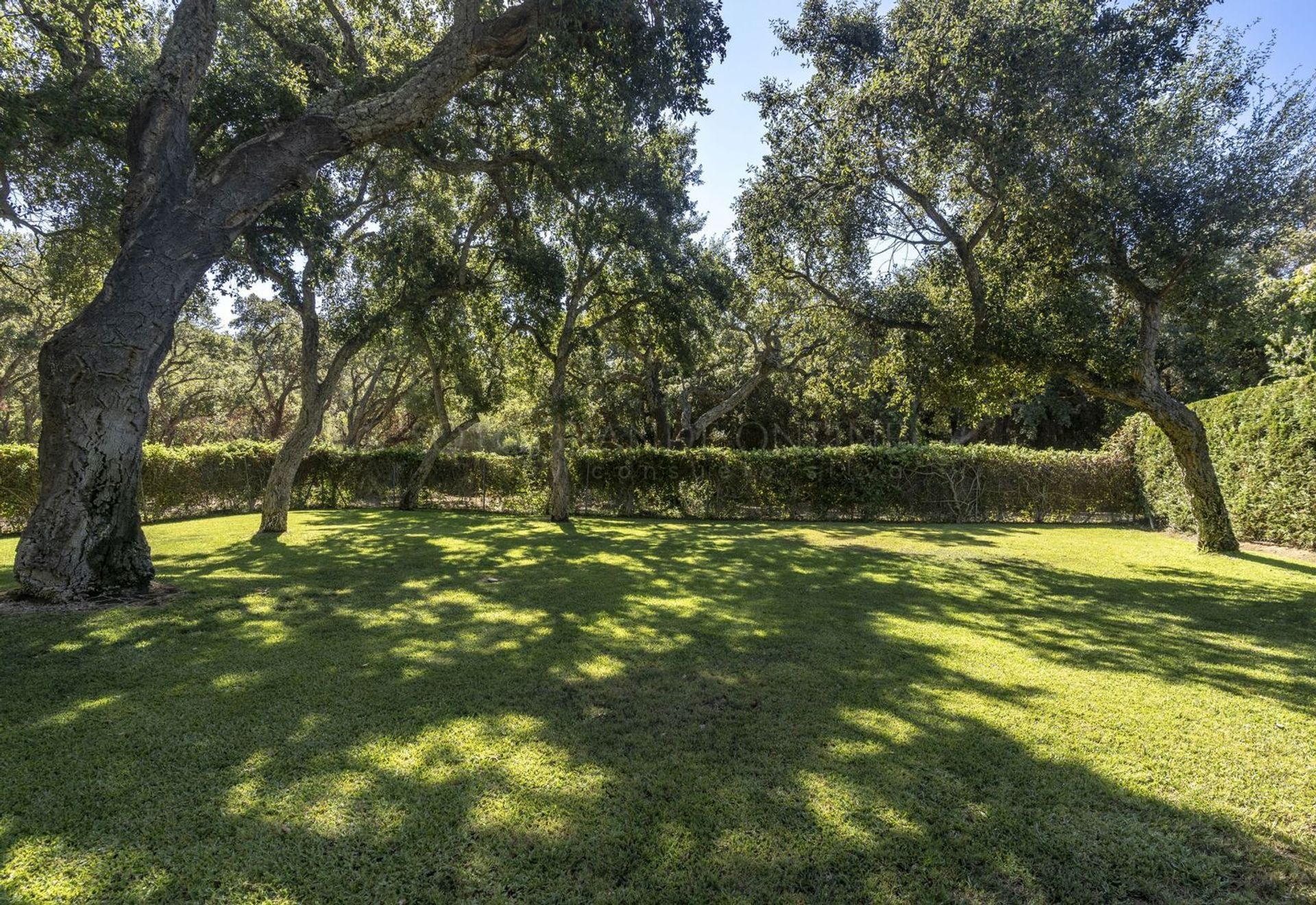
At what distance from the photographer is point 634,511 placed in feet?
56.7

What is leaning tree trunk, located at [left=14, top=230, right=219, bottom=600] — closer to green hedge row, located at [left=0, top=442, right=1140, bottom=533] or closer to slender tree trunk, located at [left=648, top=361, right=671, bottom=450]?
green hedge row, located at [left=0, top=442, right=1140, bottom=533]

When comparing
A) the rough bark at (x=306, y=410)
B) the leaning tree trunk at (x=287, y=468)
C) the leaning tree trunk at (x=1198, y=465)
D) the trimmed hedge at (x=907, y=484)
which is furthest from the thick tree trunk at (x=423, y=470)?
the leaning tree trunk at (x=1198, y=465)

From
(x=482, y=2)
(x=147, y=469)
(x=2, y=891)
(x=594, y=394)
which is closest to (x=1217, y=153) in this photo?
(x=482, y=2)

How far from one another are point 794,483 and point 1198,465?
847 cm

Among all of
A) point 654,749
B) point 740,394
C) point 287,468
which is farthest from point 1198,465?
point 287,468

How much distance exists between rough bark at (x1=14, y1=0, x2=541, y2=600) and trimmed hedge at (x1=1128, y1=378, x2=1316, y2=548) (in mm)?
14286

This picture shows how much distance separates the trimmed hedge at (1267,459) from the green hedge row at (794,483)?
299 centimetres

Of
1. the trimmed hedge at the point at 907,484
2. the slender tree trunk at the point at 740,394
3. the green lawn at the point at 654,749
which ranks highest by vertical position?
the slender tree trunk at the point at 740,394

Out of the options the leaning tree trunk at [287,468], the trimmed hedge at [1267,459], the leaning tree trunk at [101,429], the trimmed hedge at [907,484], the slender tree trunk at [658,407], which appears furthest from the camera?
the slender tree trunk at [658,407]

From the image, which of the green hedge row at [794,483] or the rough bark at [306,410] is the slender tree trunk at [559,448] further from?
the rough bark at [306,410]

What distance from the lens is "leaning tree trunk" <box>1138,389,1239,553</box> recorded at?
385 inches

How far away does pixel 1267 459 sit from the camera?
10188 mm

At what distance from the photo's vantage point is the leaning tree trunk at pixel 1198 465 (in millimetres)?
9773

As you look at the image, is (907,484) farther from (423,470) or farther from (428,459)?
(423,470)
